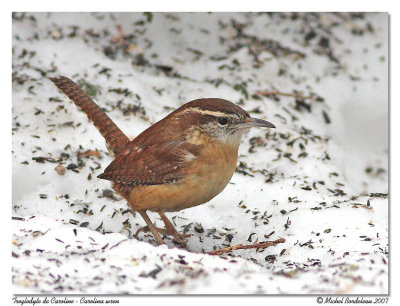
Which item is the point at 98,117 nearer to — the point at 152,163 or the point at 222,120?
the point at 152,163

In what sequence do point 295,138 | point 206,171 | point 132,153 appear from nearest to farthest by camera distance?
point 206,171 → point 132,153 → point 295,138

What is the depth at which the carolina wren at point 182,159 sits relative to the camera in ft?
17.5

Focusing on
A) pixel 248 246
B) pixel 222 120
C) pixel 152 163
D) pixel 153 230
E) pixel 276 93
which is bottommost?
pixel 248 246

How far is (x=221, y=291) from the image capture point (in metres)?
4.04

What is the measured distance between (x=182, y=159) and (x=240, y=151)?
2.35 metres

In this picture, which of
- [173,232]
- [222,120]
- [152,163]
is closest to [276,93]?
[222,120]

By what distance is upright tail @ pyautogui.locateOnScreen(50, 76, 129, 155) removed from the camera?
6227 millimetres

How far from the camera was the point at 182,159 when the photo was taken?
5391 millimetres

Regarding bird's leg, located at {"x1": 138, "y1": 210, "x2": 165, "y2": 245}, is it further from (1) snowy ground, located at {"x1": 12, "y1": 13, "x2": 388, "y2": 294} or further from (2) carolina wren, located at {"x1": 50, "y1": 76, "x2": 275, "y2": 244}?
(1) snowy ground, located at {"x1": 12, "y1": 13, "x2": 388, "y2": 294}

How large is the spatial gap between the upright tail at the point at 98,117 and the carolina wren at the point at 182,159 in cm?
33

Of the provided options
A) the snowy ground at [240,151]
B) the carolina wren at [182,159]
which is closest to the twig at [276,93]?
the snowy ground at [240,151]

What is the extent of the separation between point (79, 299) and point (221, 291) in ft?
3.30

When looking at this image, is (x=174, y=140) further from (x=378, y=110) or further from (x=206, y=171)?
(x=378, y=110)

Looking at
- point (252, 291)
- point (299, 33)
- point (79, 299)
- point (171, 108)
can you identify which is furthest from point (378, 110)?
point (79, 299)
